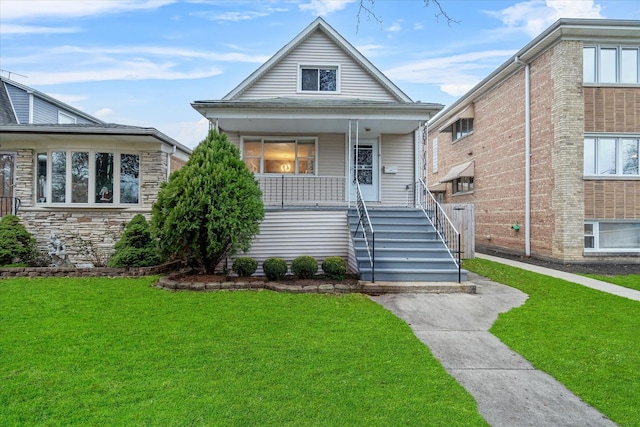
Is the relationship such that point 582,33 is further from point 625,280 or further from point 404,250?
point 404,250

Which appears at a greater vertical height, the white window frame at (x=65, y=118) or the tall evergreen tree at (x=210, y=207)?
the white window frame at (x=65, y=118)

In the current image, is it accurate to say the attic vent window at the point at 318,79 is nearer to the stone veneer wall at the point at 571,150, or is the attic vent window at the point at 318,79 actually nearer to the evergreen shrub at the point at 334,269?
the evergreen shrub at the point at 334,269

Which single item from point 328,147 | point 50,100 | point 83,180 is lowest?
point 83,180

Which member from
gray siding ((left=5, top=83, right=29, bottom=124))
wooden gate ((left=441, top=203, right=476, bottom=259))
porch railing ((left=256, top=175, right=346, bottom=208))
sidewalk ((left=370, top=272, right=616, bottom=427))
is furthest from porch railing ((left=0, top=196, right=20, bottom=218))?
wooden gate ((left=441, top=203, right=476, bottom=259))

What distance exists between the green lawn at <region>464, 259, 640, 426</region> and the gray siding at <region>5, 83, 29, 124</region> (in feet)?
70.3

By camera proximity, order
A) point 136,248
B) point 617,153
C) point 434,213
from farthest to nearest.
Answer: point 617,153
point 434,213
point 136,248

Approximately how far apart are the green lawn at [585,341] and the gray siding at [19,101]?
21415 millimetres

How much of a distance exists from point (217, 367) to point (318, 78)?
10867 mm

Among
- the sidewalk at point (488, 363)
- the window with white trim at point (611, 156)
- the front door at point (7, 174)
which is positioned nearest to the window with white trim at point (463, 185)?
the window with white trim at point (611, 156)

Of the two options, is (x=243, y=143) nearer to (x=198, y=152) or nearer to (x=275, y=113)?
(x=275, y=113)

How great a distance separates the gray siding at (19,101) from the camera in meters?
17.4

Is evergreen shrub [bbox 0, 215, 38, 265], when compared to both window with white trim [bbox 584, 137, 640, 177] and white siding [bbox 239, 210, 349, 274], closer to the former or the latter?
white siding [bbox 239, 210, 349, 274]

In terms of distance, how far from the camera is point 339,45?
12.5m

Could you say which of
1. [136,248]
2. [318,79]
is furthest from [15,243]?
[318,79]
